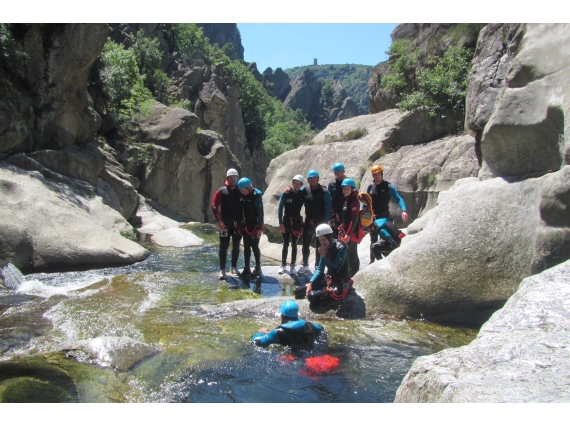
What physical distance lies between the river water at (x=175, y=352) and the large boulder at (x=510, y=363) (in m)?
1.28

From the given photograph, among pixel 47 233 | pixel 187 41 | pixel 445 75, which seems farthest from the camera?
pixel 187 41

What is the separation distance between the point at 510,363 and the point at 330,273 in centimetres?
386

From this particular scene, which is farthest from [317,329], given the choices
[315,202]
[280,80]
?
[280,80]

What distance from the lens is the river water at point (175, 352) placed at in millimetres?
5031

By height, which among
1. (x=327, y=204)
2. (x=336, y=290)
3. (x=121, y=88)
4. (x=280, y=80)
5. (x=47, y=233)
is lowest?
(x=336, y=290)

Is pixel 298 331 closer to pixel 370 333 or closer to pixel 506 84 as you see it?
pixel 370 333

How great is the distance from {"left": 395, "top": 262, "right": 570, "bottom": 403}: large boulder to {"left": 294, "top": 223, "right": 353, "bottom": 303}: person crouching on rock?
2700 mm

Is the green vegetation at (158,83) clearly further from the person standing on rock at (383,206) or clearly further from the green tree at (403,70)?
the person standing on rock at (383,206)

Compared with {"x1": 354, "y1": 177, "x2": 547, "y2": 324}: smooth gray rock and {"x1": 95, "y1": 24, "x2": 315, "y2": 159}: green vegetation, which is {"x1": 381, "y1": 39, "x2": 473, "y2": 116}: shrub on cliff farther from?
{"x1": 354, "y1": 177, "x2": 547, "y2": 324}: smooth gray rock

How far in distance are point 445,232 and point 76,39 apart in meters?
16.2

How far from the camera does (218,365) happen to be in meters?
5.76

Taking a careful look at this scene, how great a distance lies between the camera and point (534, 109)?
760 centimetres

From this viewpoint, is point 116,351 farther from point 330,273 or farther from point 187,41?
point 187,41

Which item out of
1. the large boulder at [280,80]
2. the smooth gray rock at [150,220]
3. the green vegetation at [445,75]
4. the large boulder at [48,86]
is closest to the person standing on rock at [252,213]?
the green vegetation at [445,75]
